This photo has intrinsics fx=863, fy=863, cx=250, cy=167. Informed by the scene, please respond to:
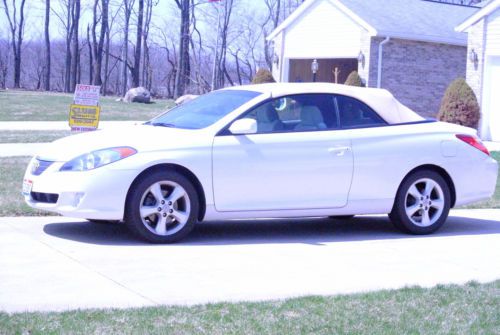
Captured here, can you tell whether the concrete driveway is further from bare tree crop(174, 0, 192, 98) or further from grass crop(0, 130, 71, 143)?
bare tree crop(174, 0, 192, 98)

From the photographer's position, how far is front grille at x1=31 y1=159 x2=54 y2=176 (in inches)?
311

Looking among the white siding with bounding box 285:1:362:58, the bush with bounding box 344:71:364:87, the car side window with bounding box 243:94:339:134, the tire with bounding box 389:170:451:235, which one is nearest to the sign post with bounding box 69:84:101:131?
the car side window with bounding box 243:94:339:134

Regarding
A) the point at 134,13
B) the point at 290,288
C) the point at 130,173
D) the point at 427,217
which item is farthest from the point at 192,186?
the point at 134,13

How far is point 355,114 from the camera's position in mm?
8727

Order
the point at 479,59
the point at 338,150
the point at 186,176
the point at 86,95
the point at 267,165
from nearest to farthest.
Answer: the point at 186,176, the point at 267,165, the point at 338,150, the point at 86,95, the point at 479,59

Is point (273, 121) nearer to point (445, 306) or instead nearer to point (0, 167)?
point (445, 306)

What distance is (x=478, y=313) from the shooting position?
18.1 feet

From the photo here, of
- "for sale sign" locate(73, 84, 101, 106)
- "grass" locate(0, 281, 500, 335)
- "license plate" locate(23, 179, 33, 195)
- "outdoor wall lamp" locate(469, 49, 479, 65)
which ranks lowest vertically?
"grass" locate(0, 281, 500, 335)

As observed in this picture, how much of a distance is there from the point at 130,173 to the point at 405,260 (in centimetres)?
252

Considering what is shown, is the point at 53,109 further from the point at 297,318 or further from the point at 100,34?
the point at 297,318

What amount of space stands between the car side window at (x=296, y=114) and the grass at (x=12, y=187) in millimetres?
2623

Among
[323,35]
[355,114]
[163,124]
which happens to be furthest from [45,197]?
[323,35]

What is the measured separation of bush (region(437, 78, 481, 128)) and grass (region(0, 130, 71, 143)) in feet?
34.9

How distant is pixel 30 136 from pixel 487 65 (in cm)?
1262
